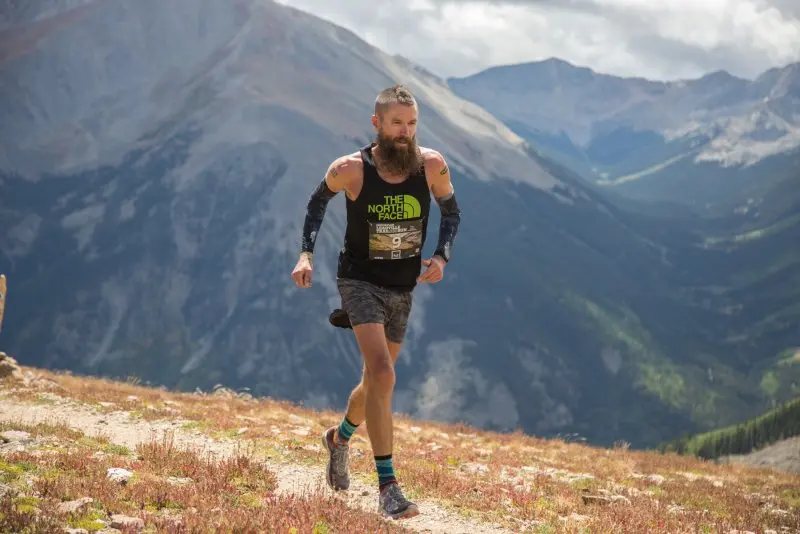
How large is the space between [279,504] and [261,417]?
8998mm

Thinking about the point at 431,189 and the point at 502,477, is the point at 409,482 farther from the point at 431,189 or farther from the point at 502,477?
the point at 431,189

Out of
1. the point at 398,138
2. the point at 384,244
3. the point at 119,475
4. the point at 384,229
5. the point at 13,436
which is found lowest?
the point at 119,475

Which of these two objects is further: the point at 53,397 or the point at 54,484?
the point at 53,397

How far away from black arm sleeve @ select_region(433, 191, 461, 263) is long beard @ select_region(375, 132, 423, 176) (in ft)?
2.19

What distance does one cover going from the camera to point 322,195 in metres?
8.00

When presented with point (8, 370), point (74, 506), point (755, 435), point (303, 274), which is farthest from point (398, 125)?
point (755, 435)

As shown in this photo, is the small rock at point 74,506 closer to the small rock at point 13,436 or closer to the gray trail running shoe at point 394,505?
the gray trail running shoe at point 394,505

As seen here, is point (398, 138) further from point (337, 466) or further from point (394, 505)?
point (337, 466)

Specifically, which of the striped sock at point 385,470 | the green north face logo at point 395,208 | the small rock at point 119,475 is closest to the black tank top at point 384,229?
the green north face logo at point 395,208

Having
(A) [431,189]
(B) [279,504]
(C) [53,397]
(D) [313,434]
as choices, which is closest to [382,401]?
(B) [279,504]

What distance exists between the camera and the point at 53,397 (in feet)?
50.2

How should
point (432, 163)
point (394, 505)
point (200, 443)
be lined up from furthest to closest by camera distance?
point (200, 443) → point (432, 163) → point (394, 505)

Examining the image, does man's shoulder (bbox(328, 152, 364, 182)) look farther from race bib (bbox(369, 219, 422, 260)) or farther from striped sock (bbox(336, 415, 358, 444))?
striped sock (bbox(336, 415, 358, 444))

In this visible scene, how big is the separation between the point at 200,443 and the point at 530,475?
4653 millimetres
